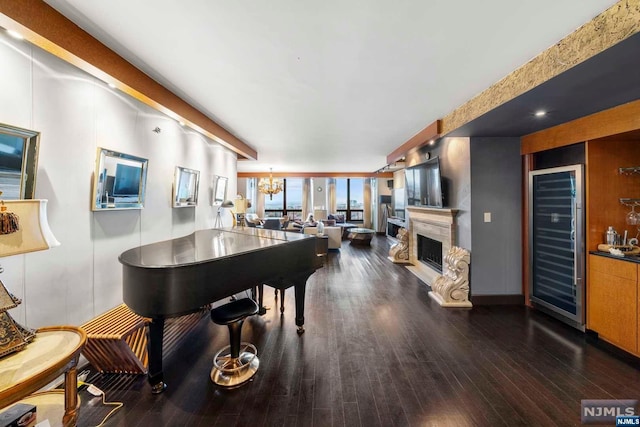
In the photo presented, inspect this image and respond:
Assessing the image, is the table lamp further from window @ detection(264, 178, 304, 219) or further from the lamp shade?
window @ detection(264, 178, 304, 219)

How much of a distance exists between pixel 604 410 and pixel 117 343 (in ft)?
11.8

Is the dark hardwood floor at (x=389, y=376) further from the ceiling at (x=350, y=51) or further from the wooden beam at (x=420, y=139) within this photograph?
the wooden beam at (x=420, y=139)

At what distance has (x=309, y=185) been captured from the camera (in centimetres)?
1160

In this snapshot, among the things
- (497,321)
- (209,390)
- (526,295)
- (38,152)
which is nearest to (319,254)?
(209,390)

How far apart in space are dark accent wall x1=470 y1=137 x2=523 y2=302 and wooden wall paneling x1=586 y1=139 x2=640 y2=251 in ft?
2.86

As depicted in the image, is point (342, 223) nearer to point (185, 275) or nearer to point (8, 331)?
point (185, 275)

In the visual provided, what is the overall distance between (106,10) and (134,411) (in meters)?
2.72

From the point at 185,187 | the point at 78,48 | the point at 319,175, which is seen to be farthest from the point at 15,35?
the point at 319,175

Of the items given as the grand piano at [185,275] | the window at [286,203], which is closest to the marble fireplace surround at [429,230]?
the grand piano at [185,275]

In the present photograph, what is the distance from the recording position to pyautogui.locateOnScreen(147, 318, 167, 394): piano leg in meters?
1.88

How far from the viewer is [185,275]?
1.74m

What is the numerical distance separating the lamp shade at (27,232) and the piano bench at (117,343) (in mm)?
962

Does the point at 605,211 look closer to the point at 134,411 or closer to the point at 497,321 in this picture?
the point at 497,321

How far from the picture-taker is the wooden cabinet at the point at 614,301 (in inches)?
91.0
